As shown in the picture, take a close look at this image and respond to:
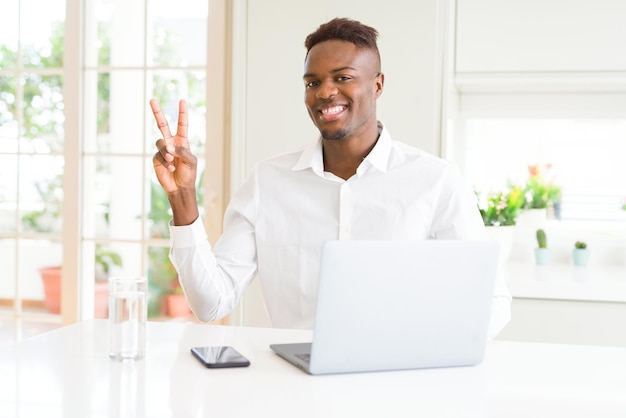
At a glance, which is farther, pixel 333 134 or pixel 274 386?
pixel 333 134

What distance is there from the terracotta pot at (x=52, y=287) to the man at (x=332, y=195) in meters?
4.84

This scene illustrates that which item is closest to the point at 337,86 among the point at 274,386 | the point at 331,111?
the point at 331,111

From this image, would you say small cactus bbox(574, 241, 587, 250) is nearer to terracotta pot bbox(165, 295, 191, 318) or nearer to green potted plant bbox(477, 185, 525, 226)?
green potted plant bbox(477, 185, 525, 226)

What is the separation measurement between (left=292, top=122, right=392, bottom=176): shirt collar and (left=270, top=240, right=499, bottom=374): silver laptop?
772 millimetres

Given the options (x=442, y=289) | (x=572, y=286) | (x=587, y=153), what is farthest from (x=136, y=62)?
(x=442, y=289)

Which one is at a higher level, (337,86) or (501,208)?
(337,86)

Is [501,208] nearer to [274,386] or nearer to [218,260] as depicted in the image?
[218,260]

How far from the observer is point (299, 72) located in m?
2.86

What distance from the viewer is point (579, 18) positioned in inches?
110

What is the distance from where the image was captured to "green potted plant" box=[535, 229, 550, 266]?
3.15 m

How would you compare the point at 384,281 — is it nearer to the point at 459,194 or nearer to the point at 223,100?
the point at 459,194

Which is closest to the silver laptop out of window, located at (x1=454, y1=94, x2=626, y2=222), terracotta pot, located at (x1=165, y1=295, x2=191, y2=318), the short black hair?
the short black hair

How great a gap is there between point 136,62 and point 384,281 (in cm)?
664

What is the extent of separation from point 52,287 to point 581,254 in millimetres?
4788
